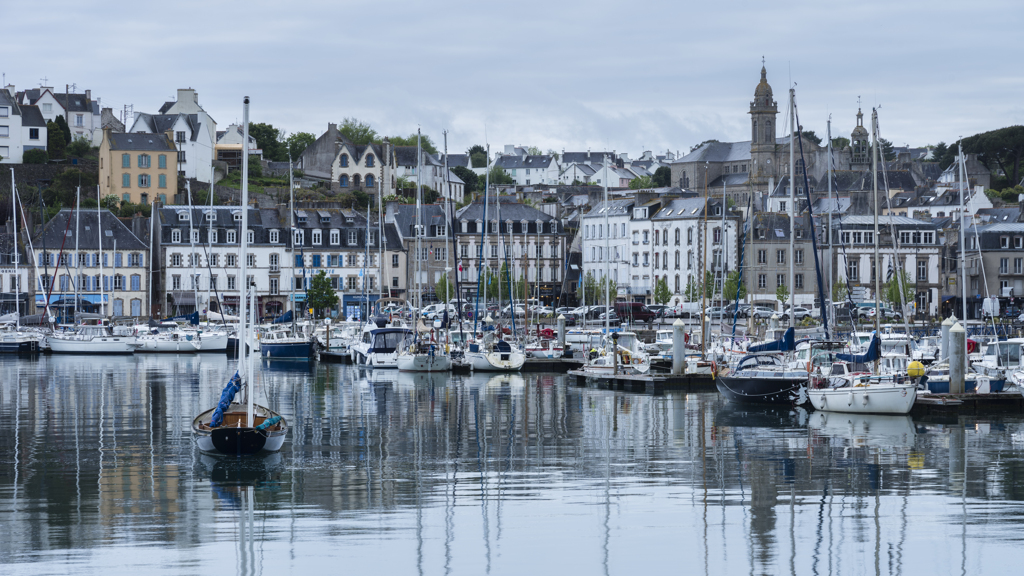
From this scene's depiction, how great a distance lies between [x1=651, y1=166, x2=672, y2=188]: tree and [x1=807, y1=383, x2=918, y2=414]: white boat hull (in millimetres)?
134262

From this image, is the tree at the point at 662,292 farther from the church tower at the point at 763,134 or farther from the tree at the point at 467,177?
the tree at the point at 467,177

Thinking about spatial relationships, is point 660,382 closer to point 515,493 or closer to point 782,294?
point 515,493

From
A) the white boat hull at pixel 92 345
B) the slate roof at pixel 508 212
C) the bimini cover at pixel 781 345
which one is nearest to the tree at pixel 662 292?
the slate roof at pixel 508 212

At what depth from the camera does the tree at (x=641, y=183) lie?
17225 centimetres

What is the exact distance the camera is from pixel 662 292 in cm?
10712

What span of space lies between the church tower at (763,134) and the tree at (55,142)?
74923 millimetres

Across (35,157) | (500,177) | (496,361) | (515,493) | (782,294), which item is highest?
(500,177)

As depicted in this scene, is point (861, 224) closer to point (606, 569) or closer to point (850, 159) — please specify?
point (850, 159)

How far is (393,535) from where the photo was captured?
845 inches

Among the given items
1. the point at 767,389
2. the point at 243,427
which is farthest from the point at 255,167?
the point at 243,427

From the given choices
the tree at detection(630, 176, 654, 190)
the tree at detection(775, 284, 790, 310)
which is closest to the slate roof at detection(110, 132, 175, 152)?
the tree at detection(775, 284, 790, 310)

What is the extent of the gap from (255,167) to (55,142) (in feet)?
62.6

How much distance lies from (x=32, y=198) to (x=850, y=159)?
97838mm

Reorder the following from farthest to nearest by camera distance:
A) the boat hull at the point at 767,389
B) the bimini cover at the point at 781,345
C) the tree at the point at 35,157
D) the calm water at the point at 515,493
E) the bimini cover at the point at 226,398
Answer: the tree at the point at 35,157, the bimini cover at the point at 781,345, the boat hull at the point at 767,389, the bimini cover at the point at 226,398, the calm water at the point at 515,493
